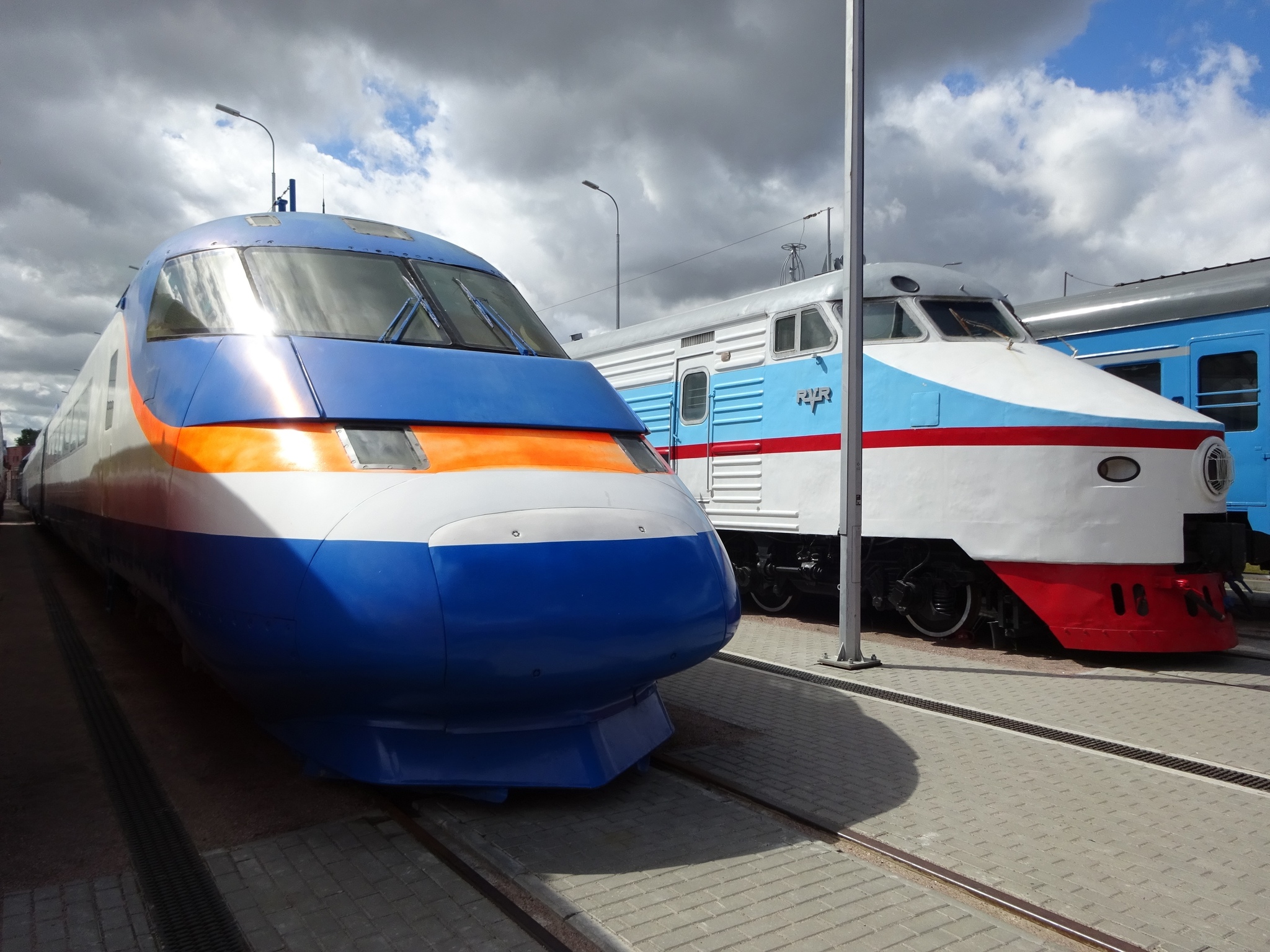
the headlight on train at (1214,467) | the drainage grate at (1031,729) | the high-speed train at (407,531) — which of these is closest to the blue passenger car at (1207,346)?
the headlight on train at (1214,467)

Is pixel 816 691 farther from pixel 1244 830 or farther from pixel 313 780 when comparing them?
pixel 313 780

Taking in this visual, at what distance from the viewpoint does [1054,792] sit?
4.60 metres

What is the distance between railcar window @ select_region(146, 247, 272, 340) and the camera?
4.64m

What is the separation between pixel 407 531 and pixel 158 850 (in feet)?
5.45

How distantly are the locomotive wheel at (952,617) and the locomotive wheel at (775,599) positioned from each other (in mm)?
1658

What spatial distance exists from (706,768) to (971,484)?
13.8 ft

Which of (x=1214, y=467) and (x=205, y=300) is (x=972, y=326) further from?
(x=205, y=300)

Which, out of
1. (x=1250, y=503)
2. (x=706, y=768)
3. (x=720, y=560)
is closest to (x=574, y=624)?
(x=720, y=560)

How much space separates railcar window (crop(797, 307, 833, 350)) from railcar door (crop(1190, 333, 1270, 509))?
4.17 meters

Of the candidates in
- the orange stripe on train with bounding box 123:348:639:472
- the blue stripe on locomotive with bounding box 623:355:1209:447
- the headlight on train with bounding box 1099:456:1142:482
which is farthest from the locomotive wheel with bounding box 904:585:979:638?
the orange stripe on train with bounding box 123:348:639:472

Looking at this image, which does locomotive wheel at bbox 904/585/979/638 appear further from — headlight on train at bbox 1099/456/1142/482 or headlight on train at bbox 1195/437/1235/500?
headlight on train at bbox 1195/437/1235/500

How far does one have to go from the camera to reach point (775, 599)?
1064 cm

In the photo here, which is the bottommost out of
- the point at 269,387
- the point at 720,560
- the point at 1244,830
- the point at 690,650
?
the point at 1244,830

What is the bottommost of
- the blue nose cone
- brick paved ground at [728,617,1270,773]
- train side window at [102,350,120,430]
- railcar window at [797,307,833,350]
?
brick paved ground at [728,617,1270,773]
